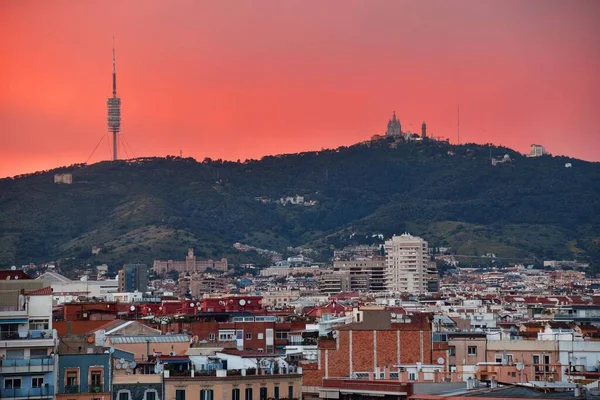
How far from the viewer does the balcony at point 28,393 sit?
167ft

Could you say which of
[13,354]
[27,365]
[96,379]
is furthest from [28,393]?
[96,379]

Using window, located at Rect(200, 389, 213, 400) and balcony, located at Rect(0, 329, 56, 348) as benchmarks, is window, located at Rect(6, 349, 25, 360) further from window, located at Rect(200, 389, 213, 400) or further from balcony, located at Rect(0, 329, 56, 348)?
window, located at Rect(200, 389, 213, 400)

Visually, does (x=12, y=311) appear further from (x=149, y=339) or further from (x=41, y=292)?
(x=149, y=339)

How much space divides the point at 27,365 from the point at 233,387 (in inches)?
254

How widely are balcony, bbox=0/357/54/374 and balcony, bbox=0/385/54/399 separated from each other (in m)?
0.45

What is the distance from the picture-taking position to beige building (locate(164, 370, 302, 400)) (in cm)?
5484

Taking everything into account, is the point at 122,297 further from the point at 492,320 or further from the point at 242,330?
the point at 242,330

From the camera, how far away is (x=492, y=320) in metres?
106

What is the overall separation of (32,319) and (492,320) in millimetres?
55019

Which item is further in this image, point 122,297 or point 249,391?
point 122,297

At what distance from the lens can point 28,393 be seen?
2014 inches

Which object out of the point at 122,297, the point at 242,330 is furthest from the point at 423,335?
the point at 122,297

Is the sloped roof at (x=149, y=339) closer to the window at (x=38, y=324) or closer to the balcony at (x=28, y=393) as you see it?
the window at (x=38, y=324)

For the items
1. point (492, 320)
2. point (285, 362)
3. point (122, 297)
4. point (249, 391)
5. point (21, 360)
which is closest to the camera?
point (21, 360)
